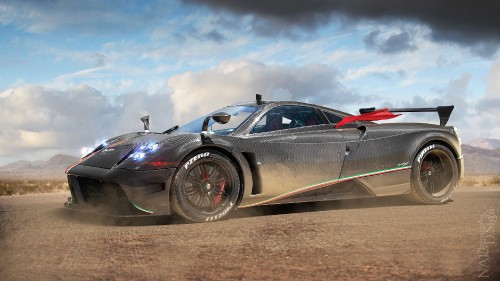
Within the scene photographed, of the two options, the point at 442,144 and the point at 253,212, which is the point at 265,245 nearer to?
the point at 253,212

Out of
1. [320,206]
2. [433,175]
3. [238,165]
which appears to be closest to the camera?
[238,165]

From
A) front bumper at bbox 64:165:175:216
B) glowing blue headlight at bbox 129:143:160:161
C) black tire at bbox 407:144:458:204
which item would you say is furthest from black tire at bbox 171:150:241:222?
black tire at bbox 407:144:458:204

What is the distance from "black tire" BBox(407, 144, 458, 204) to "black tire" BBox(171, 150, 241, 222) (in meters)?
2.83

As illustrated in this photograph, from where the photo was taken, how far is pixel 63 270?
4457 millimetres

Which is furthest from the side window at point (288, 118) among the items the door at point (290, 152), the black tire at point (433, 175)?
the black tire at point (433, 175)


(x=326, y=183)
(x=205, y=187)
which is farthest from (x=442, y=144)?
(x=205, y=187)

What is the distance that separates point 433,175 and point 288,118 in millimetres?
2491

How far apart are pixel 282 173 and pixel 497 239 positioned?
2704mm

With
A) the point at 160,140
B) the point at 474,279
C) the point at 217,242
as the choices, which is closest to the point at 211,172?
the point at 160,140

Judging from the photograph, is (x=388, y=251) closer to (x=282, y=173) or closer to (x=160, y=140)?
(x=282, y=173)

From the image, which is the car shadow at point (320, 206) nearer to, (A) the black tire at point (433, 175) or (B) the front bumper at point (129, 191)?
(A) the black tire at point (433, 175)

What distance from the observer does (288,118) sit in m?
8.13

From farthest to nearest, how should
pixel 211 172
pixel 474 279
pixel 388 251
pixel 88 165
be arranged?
pixel 88 165, pixel 211 172, pixel 388 251, pixel 474 279

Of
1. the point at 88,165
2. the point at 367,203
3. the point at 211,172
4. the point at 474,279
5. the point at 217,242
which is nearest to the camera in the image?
the point at 474,279
